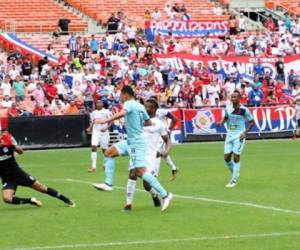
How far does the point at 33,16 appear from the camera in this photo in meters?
49.2

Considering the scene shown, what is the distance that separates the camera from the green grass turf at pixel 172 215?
46.9ft

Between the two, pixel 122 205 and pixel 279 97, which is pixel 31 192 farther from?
pixel 279 97

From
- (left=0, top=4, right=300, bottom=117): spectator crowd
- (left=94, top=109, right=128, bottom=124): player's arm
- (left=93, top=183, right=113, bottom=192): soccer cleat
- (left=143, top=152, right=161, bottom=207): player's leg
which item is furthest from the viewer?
(left=0, top=4, right=300, bottom=117): spectator crowd

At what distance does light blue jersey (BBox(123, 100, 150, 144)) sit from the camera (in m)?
17.1

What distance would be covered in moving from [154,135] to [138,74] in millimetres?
23130

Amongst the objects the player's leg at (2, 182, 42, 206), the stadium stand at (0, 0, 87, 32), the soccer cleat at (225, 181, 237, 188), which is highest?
the stadium stand at (0, 0, 87, 32)

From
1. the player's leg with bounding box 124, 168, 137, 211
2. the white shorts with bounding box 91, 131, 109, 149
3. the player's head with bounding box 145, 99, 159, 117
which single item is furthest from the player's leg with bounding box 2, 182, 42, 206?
the white shorts with bounding box 91, 131, 109, 149

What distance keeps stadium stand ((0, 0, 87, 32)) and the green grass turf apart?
21274mm

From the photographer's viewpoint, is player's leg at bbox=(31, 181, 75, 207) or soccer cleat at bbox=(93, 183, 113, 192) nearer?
player's leg at bbox=(31, 181, 75, 207)

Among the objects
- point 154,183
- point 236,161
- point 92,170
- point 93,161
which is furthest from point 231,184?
point 93,161

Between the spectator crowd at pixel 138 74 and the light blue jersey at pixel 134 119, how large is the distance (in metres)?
20.4

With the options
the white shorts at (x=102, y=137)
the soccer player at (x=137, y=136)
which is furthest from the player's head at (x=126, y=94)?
the white shorts at (x=102, y=137)

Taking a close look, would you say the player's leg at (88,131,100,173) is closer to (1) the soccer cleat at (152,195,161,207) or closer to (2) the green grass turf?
(2) the green grass turf

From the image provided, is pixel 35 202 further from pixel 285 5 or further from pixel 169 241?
pixel 285 5
